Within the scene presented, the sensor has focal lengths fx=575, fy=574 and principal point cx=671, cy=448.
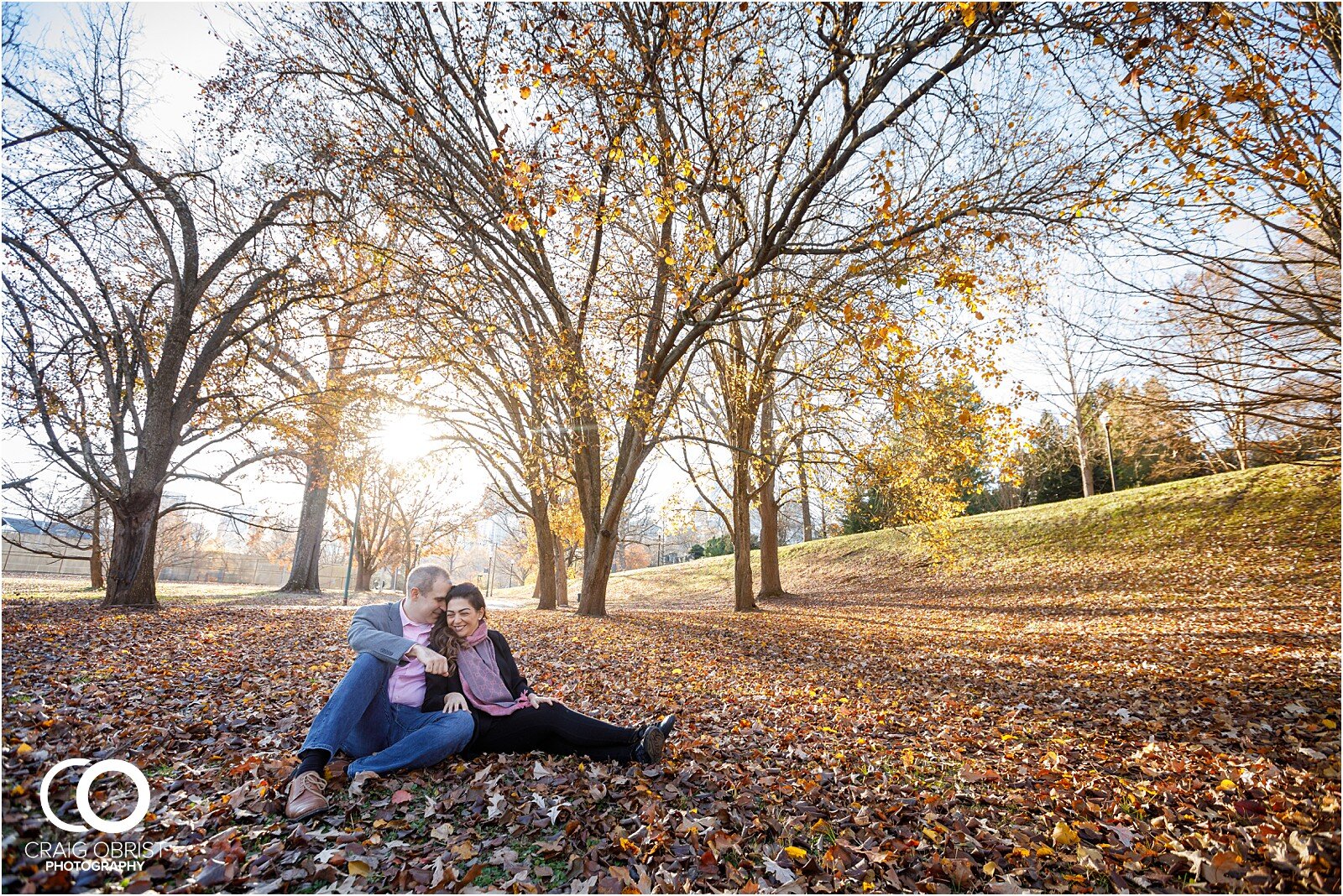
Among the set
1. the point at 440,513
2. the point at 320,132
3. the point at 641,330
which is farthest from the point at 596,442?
the point at 440,513

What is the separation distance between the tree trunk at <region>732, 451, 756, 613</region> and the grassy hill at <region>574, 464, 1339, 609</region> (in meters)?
4.59

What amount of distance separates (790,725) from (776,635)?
18.2 feet

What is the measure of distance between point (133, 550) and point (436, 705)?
30.1 ft

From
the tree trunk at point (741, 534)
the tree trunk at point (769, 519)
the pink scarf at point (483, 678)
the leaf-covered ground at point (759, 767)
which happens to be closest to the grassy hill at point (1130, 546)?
the tree trunk at point (769, 519)

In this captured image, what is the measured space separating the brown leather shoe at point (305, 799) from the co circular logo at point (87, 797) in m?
0.60

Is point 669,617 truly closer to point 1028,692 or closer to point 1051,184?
point 1028,692

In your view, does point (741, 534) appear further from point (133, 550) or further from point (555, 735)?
point (133, 550)

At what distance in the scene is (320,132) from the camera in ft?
33.2

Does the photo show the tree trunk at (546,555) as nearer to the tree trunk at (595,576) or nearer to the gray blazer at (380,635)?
the tree trunk at (595,576)

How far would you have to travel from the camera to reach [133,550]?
931 cm

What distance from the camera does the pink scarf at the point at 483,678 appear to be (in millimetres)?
3811

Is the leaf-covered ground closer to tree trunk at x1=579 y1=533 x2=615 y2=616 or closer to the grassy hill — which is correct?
tree trunk at x1=579 y1=533 x2=615 y2=616

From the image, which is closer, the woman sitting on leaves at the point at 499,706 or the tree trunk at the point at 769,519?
the woman sitting on leaves at the point at 499,706

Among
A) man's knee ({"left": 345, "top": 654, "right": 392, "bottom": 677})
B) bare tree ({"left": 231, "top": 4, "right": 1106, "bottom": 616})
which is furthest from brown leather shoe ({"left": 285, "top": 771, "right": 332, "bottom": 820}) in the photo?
bare tree ({"left": 231, "top": 4, "right": 1106, "bottom": 616})
